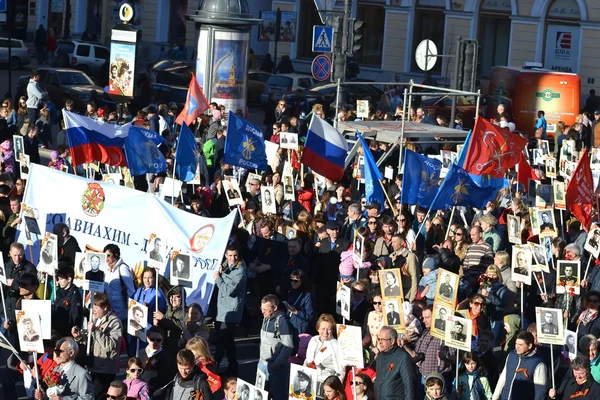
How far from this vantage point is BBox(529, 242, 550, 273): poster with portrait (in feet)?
45.2

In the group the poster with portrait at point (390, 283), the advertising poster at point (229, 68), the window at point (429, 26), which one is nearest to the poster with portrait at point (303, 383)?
the poster with portrait at point (390, 283)

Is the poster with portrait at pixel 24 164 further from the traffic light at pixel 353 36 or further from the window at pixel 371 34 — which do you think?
the window at pixel 371 34

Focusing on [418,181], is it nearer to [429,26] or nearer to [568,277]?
[568,277]

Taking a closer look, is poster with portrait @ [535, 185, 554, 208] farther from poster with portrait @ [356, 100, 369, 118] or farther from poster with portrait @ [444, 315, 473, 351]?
poster with portrait @ [444, 315, 473, 351]

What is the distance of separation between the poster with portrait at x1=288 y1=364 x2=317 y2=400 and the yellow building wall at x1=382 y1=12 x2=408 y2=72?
34.4m

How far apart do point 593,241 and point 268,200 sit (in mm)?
4242

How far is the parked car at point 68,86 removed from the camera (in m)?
33.2

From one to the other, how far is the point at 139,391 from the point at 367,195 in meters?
6.82

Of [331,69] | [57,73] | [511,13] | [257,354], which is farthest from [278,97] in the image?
[257,354]

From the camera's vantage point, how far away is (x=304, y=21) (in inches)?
1831

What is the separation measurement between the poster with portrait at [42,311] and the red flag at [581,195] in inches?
282

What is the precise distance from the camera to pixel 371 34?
150 ft

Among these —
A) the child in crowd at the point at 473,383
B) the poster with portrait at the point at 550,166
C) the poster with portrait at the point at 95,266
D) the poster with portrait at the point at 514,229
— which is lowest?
the child in crowd at the point at 473,383

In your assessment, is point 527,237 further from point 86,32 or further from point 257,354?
point 86,32
